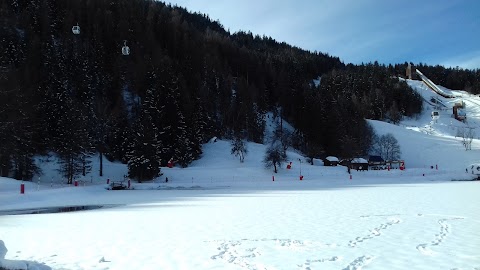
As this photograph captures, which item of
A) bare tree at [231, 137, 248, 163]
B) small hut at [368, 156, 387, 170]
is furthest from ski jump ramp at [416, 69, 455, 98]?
bare tree at [231, 137, 248, 163]

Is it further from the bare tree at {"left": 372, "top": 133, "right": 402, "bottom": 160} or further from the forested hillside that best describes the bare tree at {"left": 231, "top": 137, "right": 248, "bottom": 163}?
the bare tree at {"left": 372, "top": 133, "right": 402, "bottom": 160}

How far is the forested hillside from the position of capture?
49906mm

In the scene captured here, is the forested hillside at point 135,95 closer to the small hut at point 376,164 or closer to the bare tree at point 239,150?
the small hut at point 376,164

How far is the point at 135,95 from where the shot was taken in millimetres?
85188

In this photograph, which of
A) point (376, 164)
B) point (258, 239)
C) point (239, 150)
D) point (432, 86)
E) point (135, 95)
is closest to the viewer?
point (258, 239)

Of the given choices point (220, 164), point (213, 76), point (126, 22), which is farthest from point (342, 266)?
point (126, 22)

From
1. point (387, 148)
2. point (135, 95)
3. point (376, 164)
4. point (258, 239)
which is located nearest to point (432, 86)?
point (387, 148)

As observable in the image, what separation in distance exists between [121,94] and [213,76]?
28.7 metres

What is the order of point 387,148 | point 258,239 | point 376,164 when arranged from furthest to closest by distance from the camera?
point 387,148 < point 376,164 < point 258,239

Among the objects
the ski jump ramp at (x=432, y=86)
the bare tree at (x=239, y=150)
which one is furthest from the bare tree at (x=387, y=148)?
the ski jump ramp at (x=432, y=86)

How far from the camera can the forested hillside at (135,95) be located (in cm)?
4991

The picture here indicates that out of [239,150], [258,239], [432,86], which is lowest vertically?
[258,239]

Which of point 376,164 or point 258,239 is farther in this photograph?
point 376,164

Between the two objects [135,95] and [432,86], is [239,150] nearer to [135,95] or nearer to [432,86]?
[135,95]
